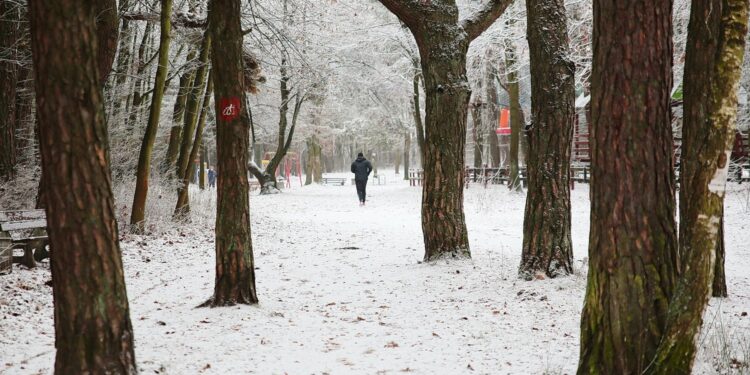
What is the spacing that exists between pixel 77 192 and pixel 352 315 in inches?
142

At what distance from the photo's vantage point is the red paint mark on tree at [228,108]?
6098mm

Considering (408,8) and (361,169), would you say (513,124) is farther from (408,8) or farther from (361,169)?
(408,8)

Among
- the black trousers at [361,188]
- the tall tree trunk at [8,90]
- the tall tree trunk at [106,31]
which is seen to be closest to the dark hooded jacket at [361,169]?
the black trousers at [361,188]

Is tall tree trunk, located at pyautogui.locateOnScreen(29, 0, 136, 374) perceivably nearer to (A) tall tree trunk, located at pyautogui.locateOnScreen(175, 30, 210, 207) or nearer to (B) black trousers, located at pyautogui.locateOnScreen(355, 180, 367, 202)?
(A) tall tree trunk, located at pyautogui.locateOnScreen(175, 30, 210, 207)

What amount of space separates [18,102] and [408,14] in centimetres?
829

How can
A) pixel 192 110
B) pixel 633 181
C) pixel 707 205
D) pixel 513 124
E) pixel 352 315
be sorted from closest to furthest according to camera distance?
1. pixel 707 205
2. pixel 633 181
3. pixel 352 315
4. pixel 192 110
5. pixel 513 124

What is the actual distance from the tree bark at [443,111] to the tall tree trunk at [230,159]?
3.01m

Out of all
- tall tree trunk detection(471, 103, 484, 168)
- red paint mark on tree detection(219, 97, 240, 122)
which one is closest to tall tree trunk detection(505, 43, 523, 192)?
tall tree trunk detection(471, 103, 484, 168)

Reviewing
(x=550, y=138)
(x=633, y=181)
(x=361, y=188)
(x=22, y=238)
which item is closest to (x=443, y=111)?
(x=550, y=138)

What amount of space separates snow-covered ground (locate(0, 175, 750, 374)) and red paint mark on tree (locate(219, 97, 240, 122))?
6.28ft

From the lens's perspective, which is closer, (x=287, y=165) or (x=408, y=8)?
(x=408, y=8)

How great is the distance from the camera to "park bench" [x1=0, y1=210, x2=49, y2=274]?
749cm

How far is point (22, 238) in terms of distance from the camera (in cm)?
820

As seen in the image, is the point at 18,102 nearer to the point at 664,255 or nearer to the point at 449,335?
the point at 449,335
